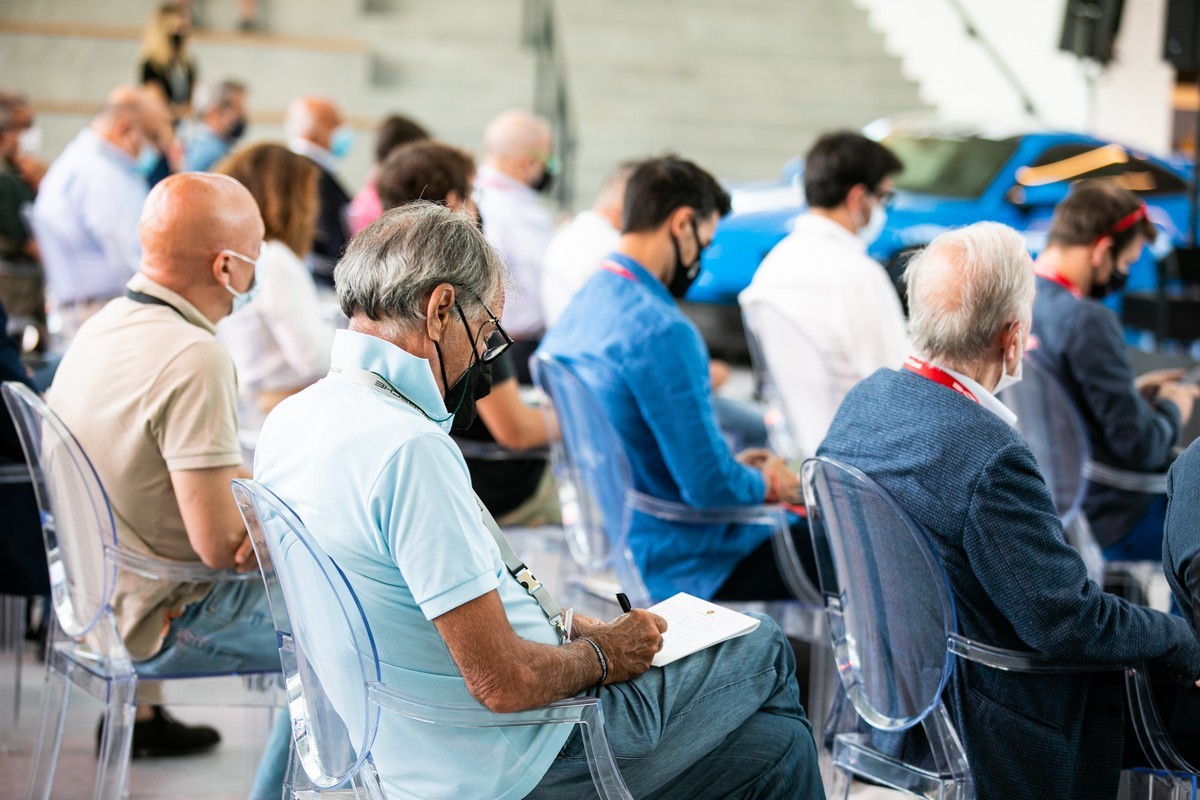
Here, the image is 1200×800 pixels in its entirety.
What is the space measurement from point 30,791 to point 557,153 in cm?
883

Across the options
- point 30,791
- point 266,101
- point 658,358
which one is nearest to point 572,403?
point 658,358

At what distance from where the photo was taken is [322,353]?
366 cm

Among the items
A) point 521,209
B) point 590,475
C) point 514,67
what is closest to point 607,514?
point 590,475

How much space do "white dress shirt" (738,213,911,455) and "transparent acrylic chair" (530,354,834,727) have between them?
0.73 m

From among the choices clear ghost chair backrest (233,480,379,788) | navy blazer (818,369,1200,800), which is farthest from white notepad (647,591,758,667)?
clear ghost chair backrest (233,480,379,788)

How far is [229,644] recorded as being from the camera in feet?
7.97

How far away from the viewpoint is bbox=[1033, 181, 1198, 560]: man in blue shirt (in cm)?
335

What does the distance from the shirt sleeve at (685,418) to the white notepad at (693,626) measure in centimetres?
72

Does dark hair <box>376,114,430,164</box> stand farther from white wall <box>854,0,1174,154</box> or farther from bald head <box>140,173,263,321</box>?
white wall <box>854,0,1174,154</box>

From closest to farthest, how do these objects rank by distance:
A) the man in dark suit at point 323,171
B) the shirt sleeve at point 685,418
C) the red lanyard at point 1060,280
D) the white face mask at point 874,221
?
the shirt sleeve at point 685,418 → the red lanyard at point 1060,280 → the white face mask at point 874,221 → the man in dark suit at point 323,171

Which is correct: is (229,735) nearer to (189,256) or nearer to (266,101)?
(189,256)

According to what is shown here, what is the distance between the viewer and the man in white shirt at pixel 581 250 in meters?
4.83

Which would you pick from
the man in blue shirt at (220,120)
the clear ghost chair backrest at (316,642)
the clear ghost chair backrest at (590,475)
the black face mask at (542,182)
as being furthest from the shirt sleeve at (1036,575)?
the man in blue shirt at (220,120)

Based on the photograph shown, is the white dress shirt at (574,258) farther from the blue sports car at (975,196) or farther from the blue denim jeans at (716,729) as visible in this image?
the blue denim jeans at (716,729)
